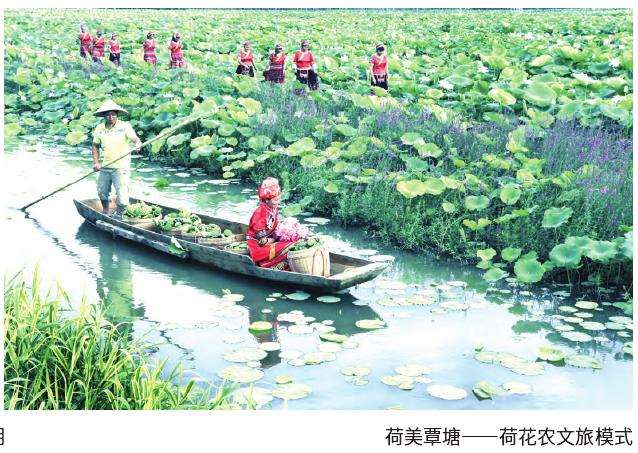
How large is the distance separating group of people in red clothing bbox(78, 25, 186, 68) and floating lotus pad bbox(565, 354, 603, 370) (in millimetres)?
14496

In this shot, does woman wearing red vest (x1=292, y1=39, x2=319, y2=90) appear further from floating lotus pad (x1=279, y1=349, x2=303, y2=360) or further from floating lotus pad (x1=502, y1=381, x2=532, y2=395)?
floating lotus pad (x1=502, y1=381, x2=532, y2=395)

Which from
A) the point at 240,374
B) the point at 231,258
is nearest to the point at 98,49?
the point at 231,258

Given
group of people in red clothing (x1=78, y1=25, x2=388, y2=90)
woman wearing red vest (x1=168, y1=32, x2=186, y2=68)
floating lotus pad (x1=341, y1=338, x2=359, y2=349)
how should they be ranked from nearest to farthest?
1. floating lotus pad (x1=341, y1=338, x2=359, y2=349)
2. group of people in red clothing (x1=78, y1=25, x2=388, y2=90)
3. woman wearing red vest (x1=168, y1=32, x2=186, y2=68)

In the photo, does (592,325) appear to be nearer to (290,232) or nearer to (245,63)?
(290,232)

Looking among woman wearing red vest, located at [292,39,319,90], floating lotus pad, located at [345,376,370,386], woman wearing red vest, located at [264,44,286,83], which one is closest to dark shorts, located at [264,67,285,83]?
woman wearing red vest, located at [264,44,286,83]

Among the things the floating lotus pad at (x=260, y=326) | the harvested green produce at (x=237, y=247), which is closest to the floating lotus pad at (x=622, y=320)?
the floating lotus pad at (x=260, y=326)

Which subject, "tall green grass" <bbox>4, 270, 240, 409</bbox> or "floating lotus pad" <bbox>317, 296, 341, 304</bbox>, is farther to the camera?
"floating lotus pad" <bbox>317, 296, 341, 304</bbox>

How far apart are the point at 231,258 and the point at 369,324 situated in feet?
4.58

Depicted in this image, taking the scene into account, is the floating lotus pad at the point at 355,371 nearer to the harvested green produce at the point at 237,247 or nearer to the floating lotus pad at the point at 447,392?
the floating lotus pad at the point at 447,392

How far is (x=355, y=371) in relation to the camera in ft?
15.7

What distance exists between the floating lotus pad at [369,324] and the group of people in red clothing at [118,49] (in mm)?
13538

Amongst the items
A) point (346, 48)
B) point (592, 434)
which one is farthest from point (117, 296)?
point (346, 48)

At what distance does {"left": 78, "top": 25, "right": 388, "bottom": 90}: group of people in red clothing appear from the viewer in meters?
13.3

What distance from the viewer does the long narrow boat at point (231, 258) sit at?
5922mm
